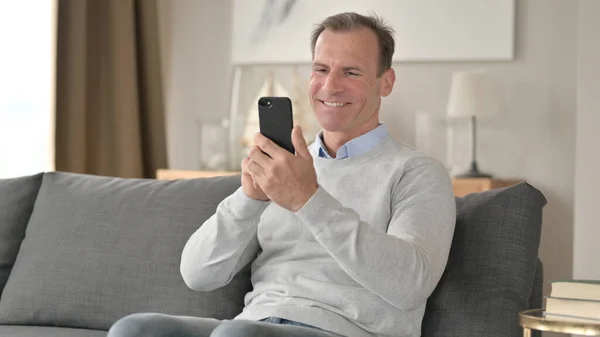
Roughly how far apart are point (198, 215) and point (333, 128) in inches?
18.6

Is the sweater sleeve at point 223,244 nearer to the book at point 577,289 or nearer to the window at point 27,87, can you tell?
the book at point 577,289

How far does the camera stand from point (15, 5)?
4234 mm

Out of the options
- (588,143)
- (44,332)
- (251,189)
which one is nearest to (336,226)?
(251,189)

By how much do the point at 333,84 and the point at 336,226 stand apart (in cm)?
45

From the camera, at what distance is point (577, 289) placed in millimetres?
1897

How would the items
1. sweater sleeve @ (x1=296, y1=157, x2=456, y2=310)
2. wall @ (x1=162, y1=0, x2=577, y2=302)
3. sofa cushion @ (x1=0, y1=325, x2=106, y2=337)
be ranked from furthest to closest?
wall @ (x1=162, y1=0, x2=577, y2=302)
sofa cushion @ (x1=0, y1=325, x2=106, y2=337)
sweater sleeve @ (x1=296, y1=157, x2=456, y2=310)

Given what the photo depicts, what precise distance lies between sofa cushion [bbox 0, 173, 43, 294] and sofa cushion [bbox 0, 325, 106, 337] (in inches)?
9.7

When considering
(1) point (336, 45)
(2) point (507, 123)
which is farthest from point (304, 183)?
(2) point (507, 123)

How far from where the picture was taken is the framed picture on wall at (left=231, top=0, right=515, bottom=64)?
14.3ft

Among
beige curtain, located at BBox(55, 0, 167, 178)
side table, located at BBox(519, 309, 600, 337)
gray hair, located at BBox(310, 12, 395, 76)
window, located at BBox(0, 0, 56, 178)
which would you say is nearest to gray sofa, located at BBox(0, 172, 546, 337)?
side table, located at BBox(519, 309, 600, 337)

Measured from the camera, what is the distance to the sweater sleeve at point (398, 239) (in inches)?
69.0

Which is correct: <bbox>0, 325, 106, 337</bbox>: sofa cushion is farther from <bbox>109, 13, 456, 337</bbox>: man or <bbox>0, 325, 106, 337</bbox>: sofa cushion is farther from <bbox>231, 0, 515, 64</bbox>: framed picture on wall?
<bbox>231, 0, 515, 64</bbox>: framed picture on wall

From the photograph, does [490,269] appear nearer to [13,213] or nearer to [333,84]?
[333,84]

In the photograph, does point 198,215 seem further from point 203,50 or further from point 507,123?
point 203,50
